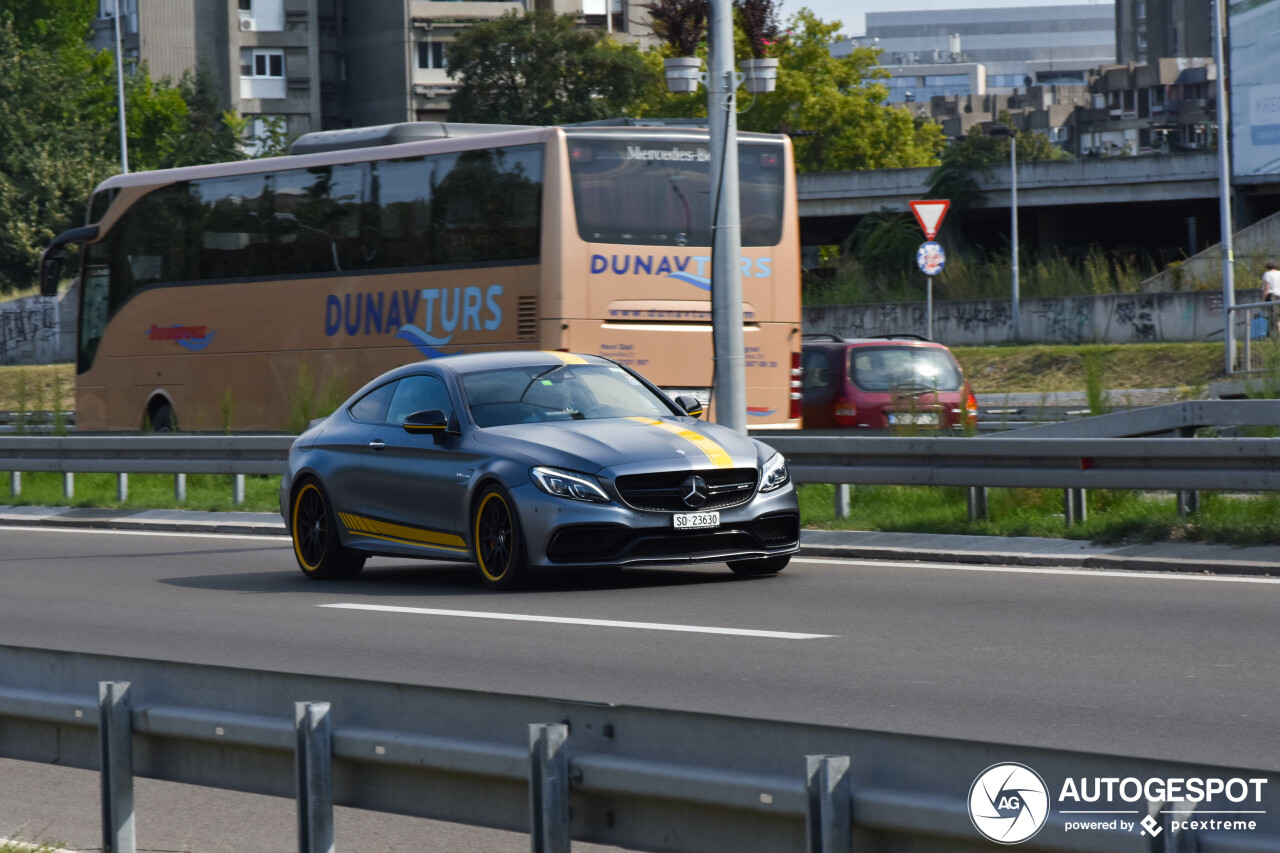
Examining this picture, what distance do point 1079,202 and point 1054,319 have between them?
16.0 meters

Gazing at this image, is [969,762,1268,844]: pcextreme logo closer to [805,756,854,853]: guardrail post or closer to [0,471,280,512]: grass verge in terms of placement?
[805,756,854,853]: guardrail post

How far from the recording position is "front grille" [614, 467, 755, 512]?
11352mm

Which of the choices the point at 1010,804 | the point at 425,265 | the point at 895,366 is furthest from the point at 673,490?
the point at 425,265

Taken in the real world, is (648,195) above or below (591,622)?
above

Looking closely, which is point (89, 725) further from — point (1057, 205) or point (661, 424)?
point (1057, 205)

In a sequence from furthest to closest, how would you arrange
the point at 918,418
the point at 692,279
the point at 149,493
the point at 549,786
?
the point at 149,493 → the point at 692,279 → the point at 918,418 → the point at 549,786

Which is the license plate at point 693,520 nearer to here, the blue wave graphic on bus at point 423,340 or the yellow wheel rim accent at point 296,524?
the yellow wheel rim accent at point 296,524

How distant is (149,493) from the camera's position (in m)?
22.3

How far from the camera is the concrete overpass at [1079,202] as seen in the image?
57.8 m

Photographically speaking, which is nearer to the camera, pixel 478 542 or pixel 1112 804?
pixel 1112 804

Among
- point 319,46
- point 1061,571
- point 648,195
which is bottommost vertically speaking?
point 1061,571

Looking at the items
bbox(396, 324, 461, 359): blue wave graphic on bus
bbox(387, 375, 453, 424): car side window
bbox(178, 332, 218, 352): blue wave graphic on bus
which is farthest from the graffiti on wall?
bbox(387, 375, 453, 424): car side window

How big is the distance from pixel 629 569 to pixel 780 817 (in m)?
10.2

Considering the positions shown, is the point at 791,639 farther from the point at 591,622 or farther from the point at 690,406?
the point at 690,406
